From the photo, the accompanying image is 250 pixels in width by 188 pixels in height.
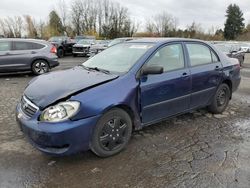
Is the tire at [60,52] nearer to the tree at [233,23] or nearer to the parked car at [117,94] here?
the parked car at [117,94]

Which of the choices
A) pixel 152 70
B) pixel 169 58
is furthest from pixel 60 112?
pixel 169 58

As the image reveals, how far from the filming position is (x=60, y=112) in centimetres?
338

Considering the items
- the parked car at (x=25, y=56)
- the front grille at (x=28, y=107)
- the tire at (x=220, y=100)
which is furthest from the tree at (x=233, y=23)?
the front grille at (x=28, y=107)

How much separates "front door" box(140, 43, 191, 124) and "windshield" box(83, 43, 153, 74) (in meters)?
0.26

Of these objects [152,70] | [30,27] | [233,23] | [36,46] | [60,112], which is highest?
[233,23]

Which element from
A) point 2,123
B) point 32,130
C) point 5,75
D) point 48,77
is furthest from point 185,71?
point 5,75

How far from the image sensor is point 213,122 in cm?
537

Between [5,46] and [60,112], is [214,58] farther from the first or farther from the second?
[5,46]

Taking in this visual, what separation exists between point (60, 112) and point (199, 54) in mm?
3038

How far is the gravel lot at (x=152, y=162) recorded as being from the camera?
10.6 ft

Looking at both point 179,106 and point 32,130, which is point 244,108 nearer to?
point 179,106

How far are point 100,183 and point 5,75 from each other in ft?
31.7

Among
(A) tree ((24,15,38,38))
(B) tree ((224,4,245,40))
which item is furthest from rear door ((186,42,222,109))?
(B) tree ((224,4,245,40))

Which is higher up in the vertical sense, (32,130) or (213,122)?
(32,130)
